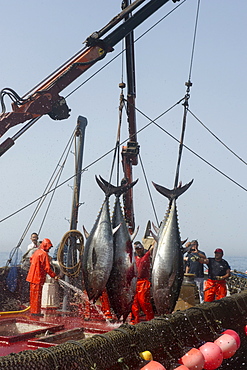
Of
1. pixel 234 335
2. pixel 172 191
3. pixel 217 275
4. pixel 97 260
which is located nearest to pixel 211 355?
pixel 234 335

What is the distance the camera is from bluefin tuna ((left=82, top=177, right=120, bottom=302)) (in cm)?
523

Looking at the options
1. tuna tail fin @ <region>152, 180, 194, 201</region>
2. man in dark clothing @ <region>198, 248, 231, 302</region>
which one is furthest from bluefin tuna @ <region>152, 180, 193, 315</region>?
man in dark clothing @ <region>198, 248, 231, 302</region>

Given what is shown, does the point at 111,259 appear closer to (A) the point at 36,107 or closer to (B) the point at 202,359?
(B) the point at 202,359

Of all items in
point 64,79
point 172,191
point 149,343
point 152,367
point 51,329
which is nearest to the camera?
point 152,367

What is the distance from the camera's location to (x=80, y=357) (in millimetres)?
3785

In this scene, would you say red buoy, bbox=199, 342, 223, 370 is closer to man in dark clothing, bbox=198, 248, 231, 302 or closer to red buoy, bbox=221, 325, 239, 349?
red buoy, bbox=221, 325, 239, 349

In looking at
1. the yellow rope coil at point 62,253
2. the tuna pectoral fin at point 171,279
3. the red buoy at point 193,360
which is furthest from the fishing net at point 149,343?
the yellow rope coil at point 62,253

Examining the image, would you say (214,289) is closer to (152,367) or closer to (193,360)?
(193,360)

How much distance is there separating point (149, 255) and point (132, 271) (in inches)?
116

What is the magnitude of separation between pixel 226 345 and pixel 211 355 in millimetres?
634

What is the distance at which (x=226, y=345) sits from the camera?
6.29 meters

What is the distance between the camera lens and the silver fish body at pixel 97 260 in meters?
5.23

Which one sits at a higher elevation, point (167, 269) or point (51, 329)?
point (167, 269)

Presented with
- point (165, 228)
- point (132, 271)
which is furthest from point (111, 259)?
point (165, 228)
